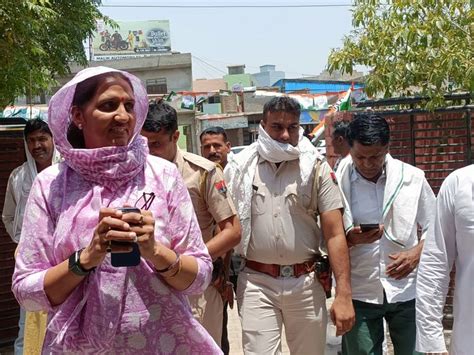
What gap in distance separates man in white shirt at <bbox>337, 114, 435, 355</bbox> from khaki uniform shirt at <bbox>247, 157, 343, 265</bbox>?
21cm

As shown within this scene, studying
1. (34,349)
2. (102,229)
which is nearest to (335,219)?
(34,349)

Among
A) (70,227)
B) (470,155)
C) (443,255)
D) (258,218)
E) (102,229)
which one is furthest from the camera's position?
(470,155)

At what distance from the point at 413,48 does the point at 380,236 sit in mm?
2631

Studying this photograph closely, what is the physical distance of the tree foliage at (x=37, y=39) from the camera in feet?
23.3

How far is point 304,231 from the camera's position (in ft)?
14.3

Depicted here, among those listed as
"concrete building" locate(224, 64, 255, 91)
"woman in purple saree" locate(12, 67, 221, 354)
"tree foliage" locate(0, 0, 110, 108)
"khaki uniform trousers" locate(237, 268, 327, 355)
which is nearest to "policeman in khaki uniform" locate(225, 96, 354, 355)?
"khaki uniform trousers" locate(237, 268, 327, 355)

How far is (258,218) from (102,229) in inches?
91.4

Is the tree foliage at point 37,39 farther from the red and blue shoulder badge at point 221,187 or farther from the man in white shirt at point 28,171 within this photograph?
the red and blue shoulder badge at point 221,187

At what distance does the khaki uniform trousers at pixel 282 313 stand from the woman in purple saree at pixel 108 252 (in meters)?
1.85

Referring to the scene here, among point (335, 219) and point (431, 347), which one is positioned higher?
point (335, 219)

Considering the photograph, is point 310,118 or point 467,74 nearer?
point 467,74

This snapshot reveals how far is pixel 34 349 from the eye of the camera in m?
4.62

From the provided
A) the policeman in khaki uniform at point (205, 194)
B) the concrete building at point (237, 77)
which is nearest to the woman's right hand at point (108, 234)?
the policeman in khaki uniform at point (205, 194)

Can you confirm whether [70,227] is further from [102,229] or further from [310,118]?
[310,118]
